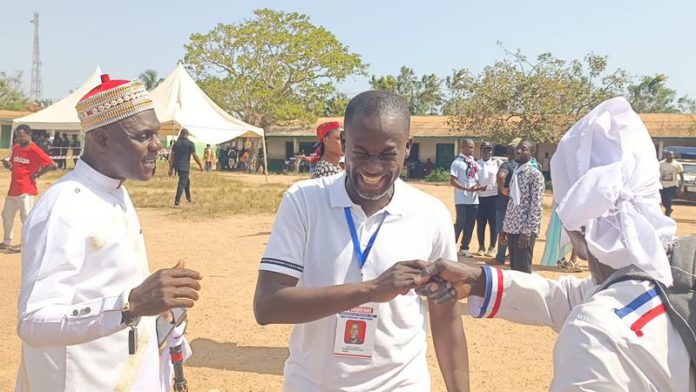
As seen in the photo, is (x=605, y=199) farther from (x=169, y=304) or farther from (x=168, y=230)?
(x=168, y=230)

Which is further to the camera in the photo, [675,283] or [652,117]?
[652,117]

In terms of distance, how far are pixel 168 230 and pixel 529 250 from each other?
7077 mm

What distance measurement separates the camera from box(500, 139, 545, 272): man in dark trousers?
749 cm

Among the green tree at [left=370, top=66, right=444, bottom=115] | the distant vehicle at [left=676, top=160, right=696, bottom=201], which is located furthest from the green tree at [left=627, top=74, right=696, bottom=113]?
the distant vehicle at [left=676, top=160, right=696, bottom=201]

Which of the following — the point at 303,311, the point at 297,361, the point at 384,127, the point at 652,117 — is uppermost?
the point at 652,117

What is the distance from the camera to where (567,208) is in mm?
1521

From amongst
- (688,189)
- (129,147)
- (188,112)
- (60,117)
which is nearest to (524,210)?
(129,147)

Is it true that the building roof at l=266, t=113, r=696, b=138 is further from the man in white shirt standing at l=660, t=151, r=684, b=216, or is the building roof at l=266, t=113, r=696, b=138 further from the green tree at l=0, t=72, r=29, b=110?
Answer: the green tree at l=0, t=72, r=29, b=110

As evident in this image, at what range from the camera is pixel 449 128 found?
107ft

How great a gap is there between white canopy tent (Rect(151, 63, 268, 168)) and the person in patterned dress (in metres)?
14.3

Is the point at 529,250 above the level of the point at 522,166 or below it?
below

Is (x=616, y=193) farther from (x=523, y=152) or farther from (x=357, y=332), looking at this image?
(x=523, y=152)

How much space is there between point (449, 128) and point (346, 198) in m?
31.4

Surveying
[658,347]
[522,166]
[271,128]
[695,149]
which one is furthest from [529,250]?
[271,128]
